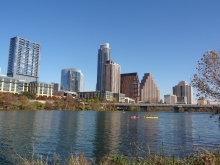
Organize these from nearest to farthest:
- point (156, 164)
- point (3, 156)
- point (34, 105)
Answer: point (156, 164) → point (3, 156) → point (34, 105)

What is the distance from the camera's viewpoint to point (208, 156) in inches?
428

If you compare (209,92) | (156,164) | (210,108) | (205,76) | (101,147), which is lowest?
(101,147)

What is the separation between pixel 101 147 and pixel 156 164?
19.2 m

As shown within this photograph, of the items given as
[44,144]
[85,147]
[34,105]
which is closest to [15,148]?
[44,144]

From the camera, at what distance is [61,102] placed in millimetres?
185875

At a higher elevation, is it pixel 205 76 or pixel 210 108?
pixel 205 76

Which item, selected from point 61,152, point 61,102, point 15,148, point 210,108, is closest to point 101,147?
point 61,152

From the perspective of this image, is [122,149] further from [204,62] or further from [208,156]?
[208,156]

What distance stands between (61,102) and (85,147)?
160m

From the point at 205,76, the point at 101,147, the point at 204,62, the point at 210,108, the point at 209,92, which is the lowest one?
the point at 101,147

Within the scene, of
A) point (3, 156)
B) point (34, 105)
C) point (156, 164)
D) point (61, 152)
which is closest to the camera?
point (156, 164)

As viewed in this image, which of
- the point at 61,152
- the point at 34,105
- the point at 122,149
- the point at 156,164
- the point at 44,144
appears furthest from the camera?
the point at 34,105

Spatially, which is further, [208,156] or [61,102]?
[61,102]

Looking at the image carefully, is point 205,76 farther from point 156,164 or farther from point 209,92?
point 156,164
